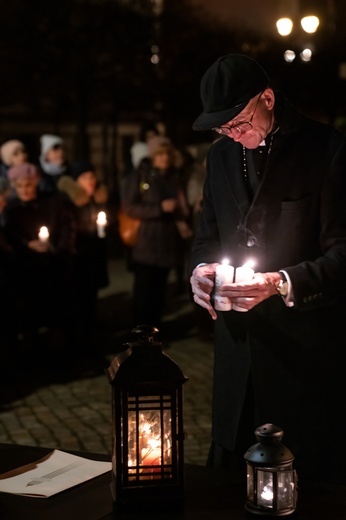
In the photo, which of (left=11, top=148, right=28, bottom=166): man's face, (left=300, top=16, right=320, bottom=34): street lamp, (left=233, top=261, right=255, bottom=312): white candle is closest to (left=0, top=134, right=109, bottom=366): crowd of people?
(left=11, top=148, right=28, bottom=166): man's face

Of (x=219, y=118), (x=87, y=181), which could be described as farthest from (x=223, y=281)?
(x=87, y=181)


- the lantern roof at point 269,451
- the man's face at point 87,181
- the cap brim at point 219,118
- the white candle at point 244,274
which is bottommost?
the lantern roof at point 269,451

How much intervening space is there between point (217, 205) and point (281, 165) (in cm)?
33

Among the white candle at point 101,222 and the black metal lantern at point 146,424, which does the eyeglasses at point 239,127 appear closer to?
the black metal lantern at point 146,424

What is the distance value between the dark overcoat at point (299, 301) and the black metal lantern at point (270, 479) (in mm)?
786

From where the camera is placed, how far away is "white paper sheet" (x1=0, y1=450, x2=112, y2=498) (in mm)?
3020

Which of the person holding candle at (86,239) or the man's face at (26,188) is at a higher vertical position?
the man's face at (26,188)

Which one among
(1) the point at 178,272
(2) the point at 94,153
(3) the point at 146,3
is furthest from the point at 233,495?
(2) the point at 94,153

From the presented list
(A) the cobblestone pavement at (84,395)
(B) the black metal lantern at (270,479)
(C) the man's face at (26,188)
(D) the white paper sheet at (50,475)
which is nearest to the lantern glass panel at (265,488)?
(B) the black metal lantern at (270,479)

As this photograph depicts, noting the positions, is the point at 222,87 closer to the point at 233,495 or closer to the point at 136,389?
the point at 136,389

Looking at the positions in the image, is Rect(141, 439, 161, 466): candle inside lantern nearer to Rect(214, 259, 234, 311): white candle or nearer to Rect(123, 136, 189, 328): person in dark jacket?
Rect(214, 259, 234, 311): white candle

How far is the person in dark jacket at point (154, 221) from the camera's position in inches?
413

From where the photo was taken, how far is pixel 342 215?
3525 millimetres

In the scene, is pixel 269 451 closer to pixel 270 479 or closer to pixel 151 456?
pixel 270 479
